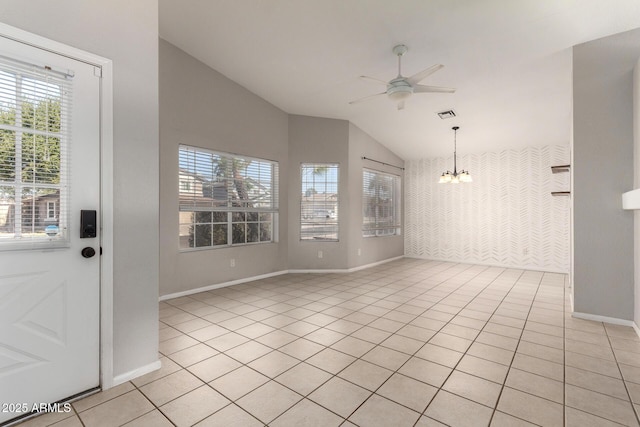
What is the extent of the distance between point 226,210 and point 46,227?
3.04m

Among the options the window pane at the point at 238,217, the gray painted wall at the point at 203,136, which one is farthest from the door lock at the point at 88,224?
the window pane at the point at 238,217

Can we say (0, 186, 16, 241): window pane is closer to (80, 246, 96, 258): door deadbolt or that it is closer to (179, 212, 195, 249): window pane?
(80, 246, 96, 258): door deadbolt

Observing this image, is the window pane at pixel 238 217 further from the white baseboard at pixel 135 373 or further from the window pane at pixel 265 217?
the white baseboard at pixel 135 373

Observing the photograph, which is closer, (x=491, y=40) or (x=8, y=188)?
(x=8, y=188)

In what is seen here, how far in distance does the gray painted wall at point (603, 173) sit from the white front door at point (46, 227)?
4.70 m

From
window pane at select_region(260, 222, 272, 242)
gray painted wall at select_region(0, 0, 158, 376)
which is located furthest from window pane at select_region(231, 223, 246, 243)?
gray painted wall at select_region(0, 0, 158, 376)

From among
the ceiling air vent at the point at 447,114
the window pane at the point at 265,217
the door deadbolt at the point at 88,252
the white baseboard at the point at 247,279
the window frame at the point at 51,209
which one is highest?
the ceiling air vent at the point at 447,114

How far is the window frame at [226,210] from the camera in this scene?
170 inches

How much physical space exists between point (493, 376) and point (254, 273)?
3.89 metres

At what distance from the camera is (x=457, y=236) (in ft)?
24.0

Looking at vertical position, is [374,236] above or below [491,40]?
below

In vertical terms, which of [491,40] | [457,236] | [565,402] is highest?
[491,40]

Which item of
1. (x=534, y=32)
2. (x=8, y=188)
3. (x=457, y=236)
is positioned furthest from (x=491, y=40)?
(x=457, y=236)

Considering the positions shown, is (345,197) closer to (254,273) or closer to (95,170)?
(254,273)
